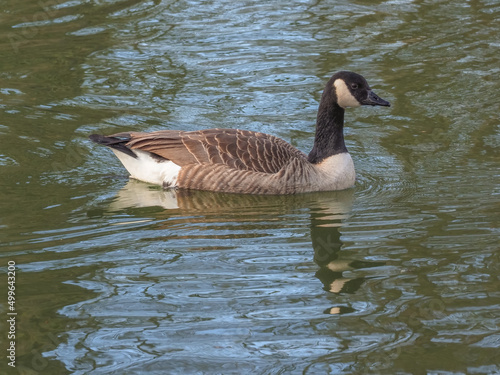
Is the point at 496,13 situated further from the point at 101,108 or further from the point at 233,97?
the point at 101,108

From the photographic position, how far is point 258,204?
375 inches

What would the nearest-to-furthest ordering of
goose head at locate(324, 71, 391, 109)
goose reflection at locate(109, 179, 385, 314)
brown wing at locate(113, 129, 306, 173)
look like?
goose reflection at locate(109, 179, 385, 314), brown wing at locate(113, 129, 306, 173), goose head at locate(324, 71, 391, 109)

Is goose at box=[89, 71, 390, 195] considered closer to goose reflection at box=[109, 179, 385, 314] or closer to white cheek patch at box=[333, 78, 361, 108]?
white cheek patch at box=[333, 78, 361, 108]

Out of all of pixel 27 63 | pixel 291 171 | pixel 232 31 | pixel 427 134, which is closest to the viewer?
pixel 291 171

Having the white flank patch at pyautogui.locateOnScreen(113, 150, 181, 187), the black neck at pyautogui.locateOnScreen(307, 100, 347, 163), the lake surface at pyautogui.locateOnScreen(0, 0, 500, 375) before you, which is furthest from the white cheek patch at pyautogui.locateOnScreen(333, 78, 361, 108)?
the white flank patch at pyautogui.locateOnScreen(113, 150, 181, 187)

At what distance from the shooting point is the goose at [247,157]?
9.80 m

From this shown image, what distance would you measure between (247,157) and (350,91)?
1.46 m

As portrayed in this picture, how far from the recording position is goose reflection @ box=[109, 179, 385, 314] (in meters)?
8.45

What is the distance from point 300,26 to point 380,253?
8840 mm

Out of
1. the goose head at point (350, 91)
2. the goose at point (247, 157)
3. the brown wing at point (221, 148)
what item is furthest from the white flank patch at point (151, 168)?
the goose head at point (350, 91)

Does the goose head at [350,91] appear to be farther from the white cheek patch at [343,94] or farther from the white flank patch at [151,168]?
the white flank patch at [151,168]

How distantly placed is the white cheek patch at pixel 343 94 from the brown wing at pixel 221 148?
84cm

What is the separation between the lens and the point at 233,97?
12625 millimetres

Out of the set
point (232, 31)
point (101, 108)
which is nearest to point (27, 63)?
point (101, 108)
